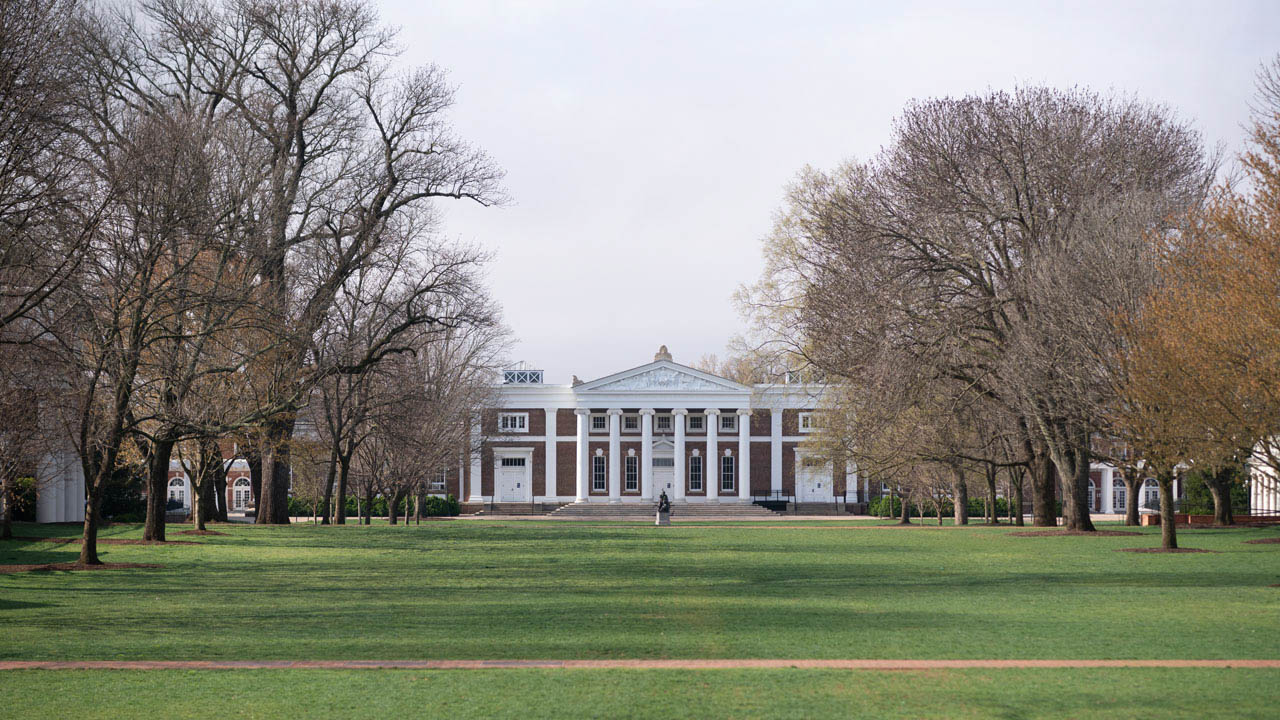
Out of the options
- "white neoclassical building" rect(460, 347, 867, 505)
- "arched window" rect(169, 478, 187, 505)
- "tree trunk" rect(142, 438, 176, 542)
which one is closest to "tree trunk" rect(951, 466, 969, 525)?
"tree trunk" rect(142, 438, 176, 542)

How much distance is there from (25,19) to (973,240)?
2495cm

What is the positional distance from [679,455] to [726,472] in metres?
4.46

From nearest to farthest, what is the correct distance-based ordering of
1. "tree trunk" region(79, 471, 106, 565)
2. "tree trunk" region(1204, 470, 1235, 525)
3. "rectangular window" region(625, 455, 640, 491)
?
"tree trunk" region(79, 471, 106, 565), "tree trunk" region(1204, 470, 1235, 525), "rectangular window" region(625, 455, 640, 491)

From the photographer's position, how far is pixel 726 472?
295 ft

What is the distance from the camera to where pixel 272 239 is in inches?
1083

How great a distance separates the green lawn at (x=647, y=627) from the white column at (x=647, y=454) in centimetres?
5921

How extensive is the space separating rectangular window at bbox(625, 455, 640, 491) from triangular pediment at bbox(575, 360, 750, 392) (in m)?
5.20

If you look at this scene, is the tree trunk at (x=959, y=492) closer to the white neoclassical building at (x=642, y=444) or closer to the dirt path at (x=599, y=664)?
the dirt path at (x=599, y=664)

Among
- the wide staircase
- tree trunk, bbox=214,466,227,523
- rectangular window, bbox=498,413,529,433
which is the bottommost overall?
the wide staircase

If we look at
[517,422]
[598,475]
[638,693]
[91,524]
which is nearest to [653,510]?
[598,475]

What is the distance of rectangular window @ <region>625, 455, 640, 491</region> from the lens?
88875 millimetres

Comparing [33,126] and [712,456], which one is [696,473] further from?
[33,126]

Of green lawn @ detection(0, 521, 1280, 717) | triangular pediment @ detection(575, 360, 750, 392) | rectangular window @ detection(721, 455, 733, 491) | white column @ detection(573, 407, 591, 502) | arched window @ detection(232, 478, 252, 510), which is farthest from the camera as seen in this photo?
rectangular window @ detection(721, 455, 733, 491)

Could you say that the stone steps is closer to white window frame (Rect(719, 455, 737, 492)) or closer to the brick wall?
white window frame (Rect(719, 455, 737, 492))
